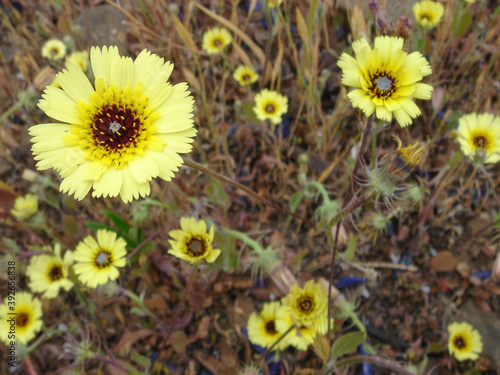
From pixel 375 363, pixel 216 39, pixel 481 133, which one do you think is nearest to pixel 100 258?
pixel 375 363

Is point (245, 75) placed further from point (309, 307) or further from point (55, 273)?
point (55, 273)

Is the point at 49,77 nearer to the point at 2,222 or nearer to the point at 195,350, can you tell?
the point at 2,222

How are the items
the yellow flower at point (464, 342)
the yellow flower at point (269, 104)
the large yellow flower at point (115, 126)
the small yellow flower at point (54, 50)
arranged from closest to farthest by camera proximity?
the large yellow flower at point (115, 126) → the yellow flower at point (464, 342) → the yellow flower at point (269, 104) → the small yellow flower at point (54, 50)

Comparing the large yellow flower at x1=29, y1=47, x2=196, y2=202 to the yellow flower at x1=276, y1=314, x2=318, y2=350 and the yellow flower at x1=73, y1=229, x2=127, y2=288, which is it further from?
the yellow flower at x1=276, y1=314, x2=318, y2=350

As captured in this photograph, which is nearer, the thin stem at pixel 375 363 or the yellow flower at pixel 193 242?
the thin stem at pixel 375 363

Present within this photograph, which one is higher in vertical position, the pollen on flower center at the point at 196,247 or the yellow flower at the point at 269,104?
the yellow flower at the point at 269,104

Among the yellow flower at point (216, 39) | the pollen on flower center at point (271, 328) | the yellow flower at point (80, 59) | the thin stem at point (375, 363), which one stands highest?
the yellow flower at point (216, 39)

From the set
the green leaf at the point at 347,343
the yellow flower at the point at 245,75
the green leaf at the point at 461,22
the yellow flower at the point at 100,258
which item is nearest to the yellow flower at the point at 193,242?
the yellow flower at the point at 100,258

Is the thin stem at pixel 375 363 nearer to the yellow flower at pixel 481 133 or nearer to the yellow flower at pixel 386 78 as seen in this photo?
Answer: the yellow flower at pixel 386 78
